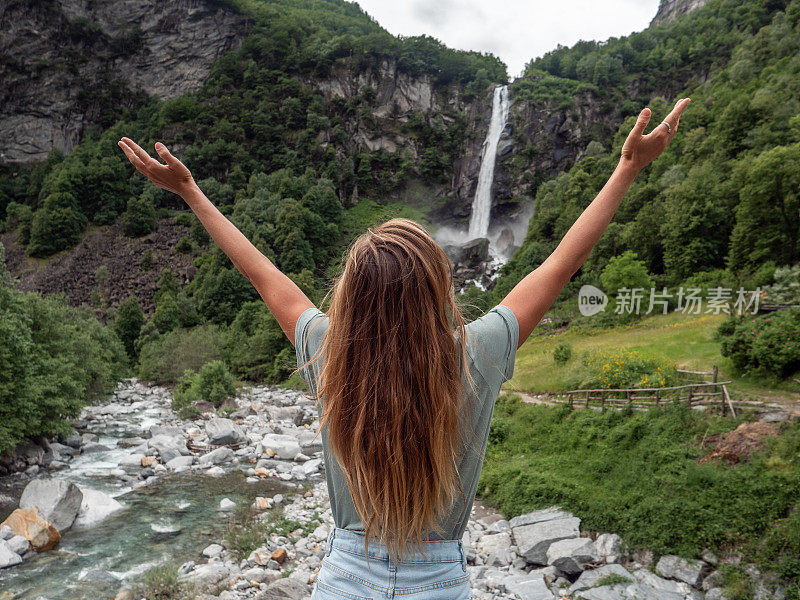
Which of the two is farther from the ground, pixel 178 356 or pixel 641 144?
pixel 641 144

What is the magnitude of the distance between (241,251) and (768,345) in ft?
53.6

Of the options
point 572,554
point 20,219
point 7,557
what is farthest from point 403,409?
point 20,219

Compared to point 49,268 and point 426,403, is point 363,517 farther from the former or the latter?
point 49,268

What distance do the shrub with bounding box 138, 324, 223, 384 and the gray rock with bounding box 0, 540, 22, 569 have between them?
25176 millimetres

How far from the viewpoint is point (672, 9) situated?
4658 inches

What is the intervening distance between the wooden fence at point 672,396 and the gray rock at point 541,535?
4.63 metres

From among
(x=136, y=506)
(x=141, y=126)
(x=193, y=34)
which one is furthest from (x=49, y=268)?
(x=136, y=506)

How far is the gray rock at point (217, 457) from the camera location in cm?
1589

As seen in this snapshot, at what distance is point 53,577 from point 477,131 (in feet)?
281

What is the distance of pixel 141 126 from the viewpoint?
3597 inches

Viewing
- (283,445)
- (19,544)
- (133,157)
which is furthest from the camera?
(283,445)

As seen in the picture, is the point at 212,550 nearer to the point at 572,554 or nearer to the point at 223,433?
the point at 572,554

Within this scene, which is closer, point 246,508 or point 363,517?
point 363,517

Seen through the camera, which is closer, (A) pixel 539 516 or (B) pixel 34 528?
(B) pixel 34 528
